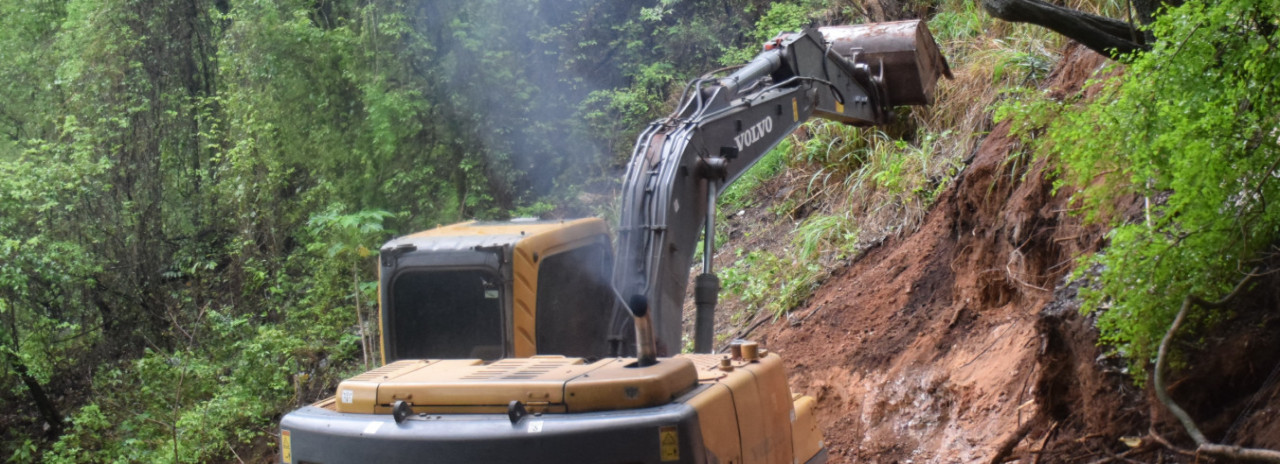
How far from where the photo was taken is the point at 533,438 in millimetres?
3809

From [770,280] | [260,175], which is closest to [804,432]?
[770,280]

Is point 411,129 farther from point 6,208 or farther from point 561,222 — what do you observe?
point 561,222

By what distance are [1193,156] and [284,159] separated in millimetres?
Answer: 13079

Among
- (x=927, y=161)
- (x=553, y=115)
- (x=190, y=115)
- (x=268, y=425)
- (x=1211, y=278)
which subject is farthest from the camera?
(x=190, y=115)

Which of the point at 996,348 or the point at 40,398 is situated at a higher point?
the point at 996,348

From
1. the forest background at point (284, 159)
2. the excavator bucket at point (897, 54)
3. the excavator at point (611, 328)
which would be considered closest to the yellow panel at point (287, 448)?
the excavator at point (611, 328)

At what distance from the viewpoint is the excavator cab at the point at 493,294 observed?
5562mm

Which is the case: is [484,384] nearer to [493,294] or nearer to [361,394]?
[361,394]

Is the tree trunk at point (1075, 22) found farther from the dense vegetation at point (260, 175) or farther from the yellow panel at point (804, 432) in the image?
the dense vegetation at point (260, 175)

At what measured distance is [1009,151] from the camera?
7660 millimetres

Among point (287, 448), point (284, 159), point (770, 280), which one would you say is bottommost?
point (770, 280)

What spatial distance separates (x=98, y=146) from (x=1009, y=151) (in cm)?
1393

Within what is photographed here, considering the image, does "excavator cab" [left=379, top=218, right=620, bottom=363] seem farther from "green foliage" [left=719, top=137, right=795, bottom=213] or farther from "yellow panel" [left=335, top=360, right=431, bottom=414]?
"green foliage" [left=719, top=137, right=795, bottom=213]

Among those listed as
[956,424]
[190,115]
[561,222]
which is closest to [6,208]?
[190,115]
